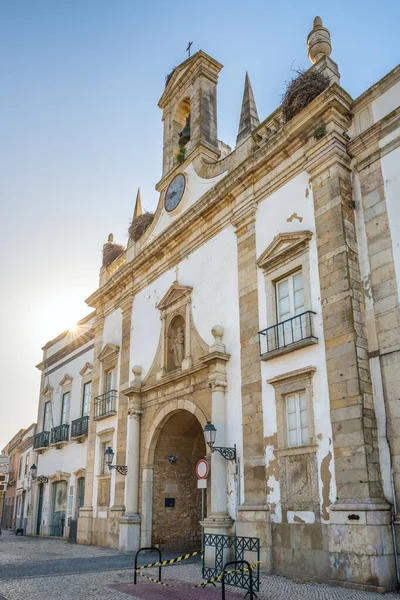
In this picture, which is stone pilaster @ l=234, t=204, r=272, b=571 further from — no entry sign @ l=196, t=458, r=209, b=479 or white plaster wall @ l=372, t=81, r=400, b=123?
white plaster wall @ l=372, t=81, r=400, b=123

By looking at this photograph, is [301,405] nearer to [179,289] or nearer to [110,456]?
[179,289]

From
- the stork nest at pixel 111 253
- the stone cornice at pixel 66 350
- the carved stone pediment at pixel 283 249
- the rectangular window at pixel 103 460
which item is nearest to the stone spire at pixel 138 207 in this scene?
the stork nest at pixel 111 253

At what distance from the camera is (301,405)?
9820 mm

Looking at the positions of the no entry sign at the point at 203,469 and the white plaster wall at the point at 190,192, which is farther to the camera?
the white plaster wall at the point at 190,192

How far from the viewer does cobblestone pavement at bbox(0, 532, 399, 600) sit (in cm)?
759

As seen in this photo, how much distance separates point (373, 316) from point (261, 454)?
341 centimetres

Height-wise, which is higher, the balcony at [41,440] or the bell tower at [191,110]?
the bell tower at [191,110]

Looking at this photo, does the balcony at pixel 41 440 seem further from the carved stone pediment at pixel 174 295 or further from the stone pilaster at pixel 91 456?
the carved stone pediment at pixel 174 295

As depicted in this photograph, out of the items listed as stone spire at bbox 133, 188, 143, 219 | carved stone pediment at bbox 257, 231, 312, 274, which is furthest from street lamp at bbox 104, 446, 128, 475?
stone spire at bbox 133, 188, 143, 219

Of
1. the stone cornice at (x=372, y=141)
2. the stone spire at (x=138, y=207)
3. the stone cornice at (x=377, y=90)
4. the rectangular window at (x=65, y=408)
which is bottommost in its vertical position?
the rectangular window at (x=65, y=408)

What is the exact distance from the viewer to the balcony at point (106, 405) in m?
16.4

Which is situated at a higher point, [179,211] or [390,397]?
[179,211]

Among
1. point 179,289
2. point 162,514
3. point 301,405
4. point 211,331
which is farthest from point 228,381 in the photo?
point 162,514

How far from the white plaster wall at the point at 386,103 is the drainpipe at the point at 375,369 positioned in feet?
3.28
